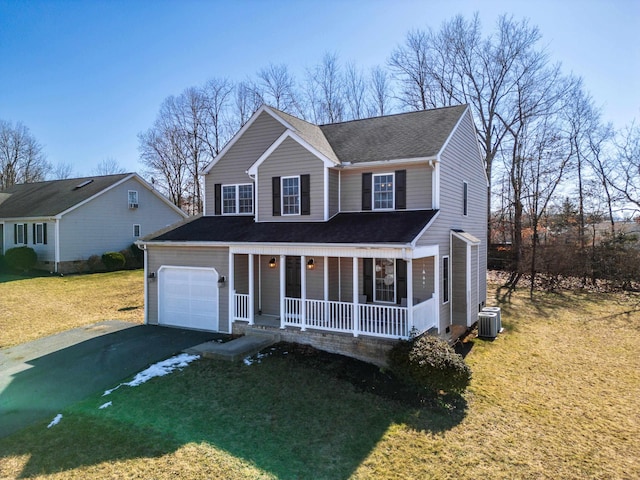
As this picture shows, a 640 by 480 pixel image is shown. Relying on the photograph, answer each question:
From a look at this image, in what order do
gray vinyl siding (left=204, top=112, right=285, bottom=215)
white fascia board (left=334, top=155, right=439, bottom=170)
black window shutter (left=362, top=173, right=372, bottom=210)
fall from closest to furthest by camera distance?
white fascia board (left=334, top=155, right=439, bottom=170) → black window shutter (left=362, top=173, right=372, bottom=210) → gray vinyl siding (left=204, top=112, right=285, bottom=215)

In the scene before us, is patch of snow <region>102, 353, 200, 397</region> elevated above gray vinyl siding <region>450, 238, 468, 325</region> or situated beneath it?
situated beneath

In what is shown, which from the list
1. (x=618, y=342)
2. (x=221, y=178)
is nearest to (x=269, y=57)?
(x=221, y=178)

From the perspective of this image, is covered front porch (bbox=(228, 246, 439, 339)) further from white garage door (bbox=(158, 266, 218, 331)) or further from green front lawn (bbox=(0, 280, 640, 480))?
green front lawn (bbox=(0, 280, 640, 480))

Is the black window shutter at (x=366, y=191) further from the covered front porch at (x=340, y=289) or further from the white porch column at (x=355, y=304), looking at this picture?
the white porch column at (x=355, y=304)

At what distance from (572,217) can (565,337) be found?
52.8ft

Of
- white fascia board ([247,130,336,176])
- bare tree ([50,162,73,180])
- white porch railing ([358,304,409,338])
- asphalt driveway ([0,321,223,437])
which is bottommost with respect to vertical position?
asphalt driveway ([0,321,223,437])

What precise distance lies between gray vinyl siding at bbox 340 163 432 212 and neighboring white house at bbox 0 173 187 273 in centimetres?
2005

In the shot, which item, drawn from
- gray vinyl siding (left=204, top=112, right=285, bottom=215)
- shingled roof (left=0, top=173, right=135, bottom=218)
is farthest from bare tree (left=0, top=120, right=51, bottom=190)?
gray vinyl siding (left=204, top=112, right=285, bottom=215)

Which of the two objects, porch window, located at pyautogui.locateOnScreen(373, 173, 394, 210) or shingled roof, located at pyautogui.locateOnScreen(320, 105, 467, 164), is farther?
porch window, located at pyautogui.locateOnScreen(373, 173, 394, 210)

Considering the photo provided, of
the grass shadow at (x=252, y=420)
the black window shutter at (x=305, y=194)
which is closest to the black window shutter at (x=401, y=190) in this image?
the black window shutter at (x=305, y=194)

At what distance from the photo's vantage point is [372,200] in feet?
42.7

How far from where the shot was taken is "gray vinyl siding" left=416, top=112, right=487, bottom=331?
40.3ft

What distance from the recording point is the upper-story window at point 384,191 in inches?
496

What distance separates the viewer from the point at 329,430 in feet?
23.2
